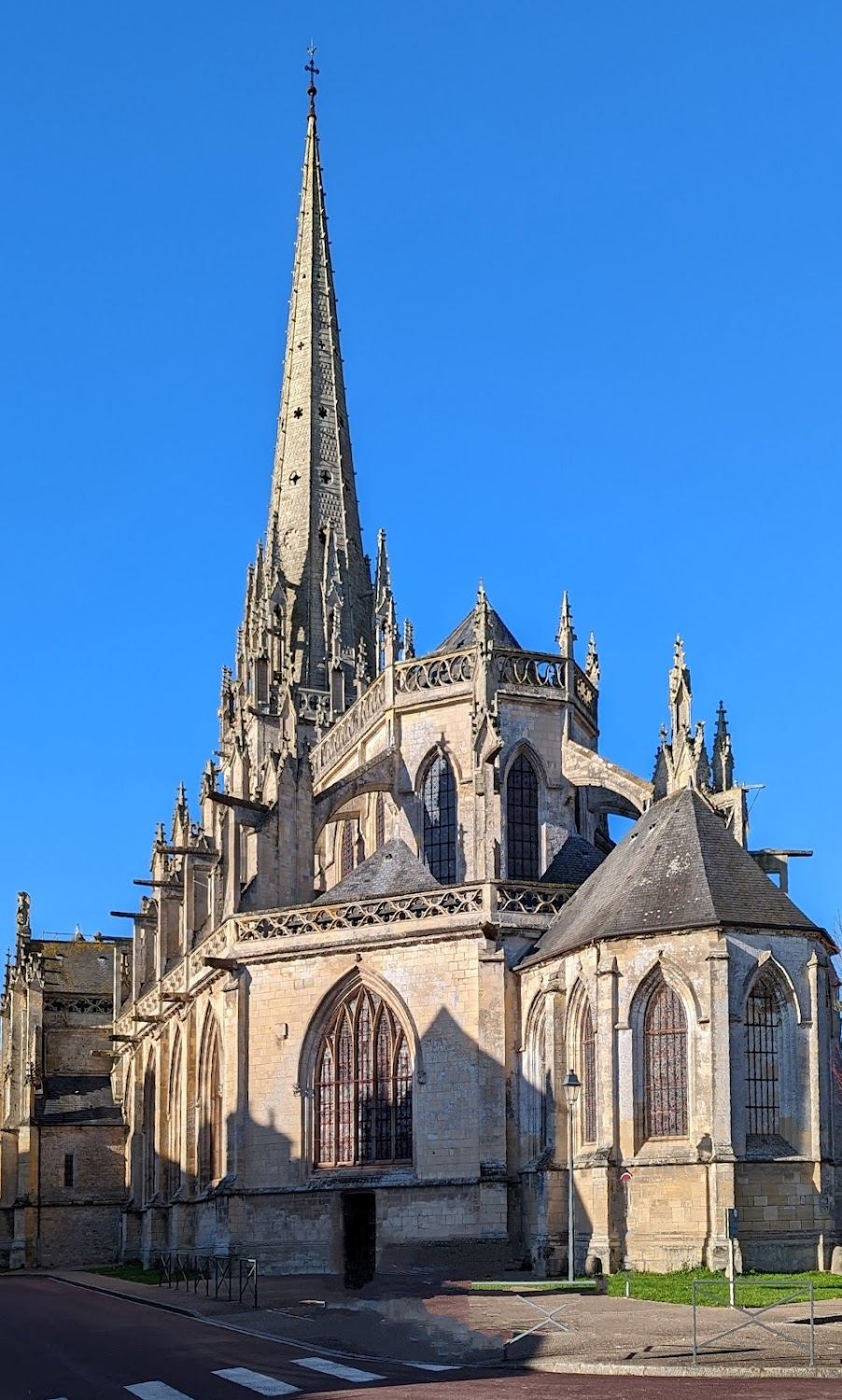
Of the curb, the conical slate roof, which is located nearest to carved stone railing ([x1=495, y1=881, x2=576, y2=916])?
the conical slate roof

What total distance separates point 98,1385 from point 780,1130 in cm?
1552

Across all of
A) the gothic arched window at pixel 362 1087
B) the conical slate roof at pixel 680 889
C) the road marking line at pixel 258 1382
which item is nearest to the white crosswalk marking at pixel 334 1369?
the road marking line at pixel 258 1382

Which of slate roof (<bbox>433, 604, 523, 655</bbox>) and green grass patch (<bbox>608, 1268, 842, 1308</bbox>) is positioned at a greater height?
slate roof (<bbox>433, 604, 523, 655</bbox>)

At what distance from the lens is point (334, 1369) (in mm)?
17250

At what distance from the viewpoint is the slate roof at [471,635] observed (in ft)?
142

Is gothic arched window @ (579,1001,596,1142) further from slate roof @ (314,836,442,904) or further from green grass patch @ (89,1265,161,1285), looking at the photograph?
green grass patch @ (89,1265,161,1285)

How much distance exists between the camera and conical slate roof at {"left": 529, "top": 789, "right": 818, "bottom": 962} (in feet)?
97.7

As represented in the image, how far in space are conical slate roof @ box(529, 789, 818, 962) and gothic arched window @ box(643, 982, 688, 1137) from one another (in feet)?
4.31

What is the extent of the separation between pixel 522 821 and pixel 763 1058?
1262cm

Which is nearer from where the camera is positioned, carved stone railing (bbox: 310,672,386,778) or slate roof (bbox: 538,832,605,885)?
slate roof (bbox: 538,832,605,885)

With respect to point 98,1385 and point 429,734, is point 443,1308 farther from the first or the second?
point 429,734

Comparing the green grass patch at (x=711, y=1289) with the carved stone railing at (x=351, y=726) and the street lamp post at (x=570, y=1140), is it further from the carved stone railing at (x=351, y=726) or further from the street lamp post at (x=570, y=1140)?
the carved stone railing at (x=351, y=726)

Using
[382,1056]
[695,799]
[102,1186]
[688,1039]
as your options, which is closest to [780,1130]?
[688,1039]

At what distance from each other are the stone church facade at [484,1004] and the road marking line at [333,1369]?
35.9 feet
